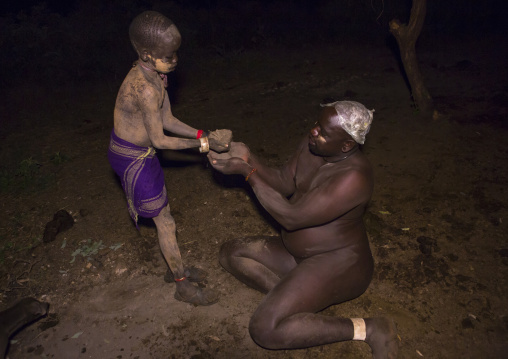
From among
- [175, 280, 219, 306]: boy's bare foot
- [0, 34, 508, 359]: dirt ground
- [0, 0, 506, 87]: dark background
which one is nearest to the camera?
[0, 34, 508, 359]: dirt ground

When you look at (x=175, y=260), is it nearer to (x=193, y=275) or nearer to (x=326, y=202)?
(x=193, y=275)

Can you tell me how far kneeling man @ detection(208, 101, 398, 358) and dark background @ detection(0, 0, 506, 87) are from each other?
745 centimetres

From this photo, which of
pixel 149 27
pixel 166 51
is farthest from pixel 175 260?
pixel 149 27

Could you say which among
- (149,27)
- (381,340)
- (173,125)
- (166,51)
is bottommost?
(381,340)

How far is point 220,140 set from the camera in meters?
2.95

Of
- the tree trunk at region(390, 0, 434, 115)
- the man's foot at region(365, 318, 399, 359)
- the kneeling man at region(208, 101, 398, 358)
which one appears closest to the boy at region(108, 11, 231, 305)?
the kneeling man at region(208, 101, 398, 358)

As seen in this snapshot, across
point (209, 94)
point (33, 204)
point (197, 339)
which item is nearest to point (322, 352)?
point (197, 339)

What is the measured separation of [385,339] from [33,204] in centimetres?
437

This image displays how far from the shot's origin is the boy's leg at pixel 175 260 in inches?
125

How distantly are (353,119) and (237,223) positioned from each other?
86.0 inches

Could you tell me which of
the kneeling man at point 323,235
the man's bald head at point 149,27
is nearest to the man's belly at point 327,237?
the kneeling man at point 323,235

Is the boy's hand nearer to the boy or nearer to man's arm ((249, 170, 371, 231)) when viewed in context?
the boy

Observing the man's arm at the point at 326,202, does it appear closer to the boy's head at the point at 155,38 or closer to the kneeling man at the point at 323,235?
the kneeling man at the point at 323,235

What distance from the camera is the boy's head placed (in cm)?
260
